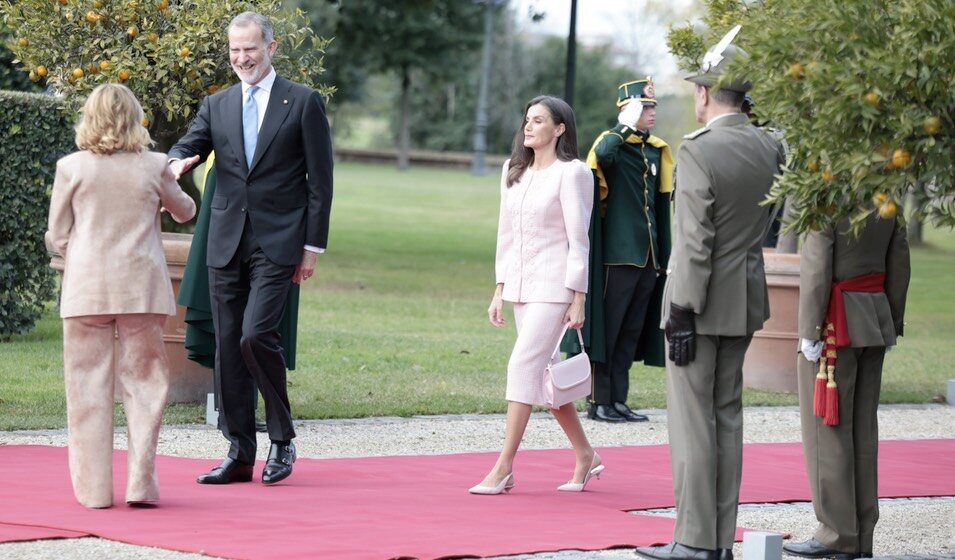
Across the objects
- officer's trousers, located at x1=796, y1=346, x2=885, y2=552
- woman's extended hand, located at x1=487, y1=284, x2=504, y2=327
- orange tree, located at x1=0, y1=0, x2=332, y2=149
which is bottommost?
officer's trousers, located at x1=796, y1=346, x2=885, y2=552

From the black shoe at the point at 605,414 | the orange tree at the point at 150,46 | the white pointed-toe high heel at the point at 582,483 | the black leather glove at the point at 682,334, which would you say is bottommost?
the black shoe at the point at 605,414

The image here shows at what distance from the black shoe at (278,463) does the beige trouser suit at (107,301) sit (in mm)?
882

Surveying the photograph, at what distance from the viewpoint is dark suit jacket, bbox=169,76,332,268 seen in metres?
7.62

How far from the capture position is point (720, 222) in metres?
6.22

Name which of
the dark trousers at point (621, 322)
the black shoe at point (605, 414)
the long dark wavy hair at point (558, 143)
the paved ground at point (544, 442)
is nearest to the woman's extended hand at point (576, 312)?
the long dark wavy hair at point (558, 143)

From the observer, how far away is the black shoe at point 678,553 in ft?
20.4

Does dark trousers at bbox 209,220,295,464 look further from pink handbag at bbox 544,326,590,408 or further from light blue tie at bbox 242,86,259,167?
pink handbag at bbox 544,326,590,408

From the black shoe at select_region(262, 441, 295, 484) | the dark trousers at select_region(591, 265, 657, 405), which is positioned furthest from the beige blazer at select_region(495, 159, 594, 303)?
the dark trousers at select_region(591, 265, 657, 405)

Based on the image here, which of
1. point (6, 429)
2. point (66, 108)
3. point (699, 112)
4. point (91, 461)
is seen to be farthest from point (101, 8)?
point (699, 112)

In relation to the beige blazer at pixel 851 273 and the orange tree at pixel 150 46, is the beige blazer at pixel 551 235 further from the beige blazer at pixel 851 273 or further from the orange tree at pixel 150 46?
the orange tree at pixel 150 46

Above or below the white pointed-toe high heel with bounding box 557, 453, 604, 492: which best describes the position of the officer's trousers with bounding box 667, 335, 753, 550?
above

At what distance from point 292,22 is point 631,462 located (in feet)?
11.7

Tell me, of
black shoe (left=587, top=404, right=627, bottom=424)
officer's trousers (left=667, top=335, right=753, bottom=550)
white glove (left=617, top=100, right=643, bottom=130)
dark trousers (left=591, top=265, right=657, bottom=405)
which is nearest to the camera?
officer's trousers (left=667, top=335, right=753, bottom=550)

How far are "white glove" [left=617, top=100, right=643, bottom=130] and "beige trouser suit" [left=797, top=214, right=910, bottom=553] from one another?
3.78 m
